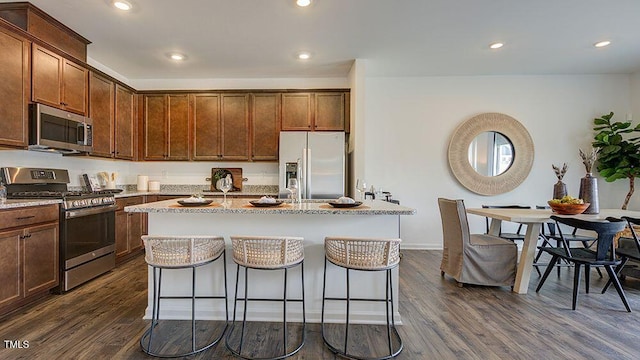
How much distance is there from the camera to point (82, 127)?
3.25 m

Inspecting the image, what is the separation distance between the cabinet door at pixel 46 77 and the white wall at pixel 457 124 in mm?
3850

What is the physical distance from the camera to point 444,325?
2.23 meters

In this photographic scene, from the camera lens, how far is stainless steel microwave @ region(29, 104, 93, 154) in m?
2.72

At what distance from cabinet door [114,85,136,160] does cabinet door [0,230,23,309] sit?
6.36 feet

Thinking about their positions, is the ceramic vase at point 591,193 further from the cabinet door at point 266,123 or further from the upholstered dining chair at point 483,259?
the cabinet door at point 266,123

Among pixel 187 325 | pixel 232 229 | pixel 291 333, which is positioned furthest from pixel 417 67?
pixel 187 325

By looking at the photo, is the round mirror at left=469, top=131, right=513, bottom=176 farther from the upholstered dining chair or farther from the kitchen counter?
the kitchen counter

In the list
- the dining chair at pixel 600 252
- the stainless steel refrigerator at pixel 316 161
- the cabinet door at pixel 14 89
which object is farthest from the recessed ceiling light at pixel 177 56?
the dining chair at pixel 600 252

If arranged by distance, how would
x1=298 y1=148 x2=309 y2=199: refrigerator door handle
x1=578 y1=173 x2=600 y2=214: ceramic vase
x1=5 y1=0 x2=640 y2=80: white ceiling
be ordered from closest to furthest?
x1=5 y1=0 x2=640 y2=80: white ceiling → x1=578 y1=173 x2=600 y2=214: ceramic vase → x1=298 y1=148 x2=309 y2=199: refrigerator door handle

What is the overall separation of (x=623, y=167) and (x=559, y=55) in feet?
6.25

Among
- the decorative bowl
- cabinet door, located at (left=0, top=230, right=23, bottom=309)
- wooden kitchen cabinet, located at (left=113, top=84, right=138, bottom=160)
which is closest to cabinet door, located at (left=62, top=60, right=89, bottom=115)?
wooden kitchen cabinet, located at (left=113, top=84, right=138, bottom=160)

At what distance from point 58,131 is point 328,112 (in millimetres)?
3268

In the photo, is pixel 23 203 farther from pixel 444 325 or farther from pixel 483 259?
pixel 483 259

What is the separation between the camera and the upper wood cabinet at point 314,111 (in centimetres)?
440
